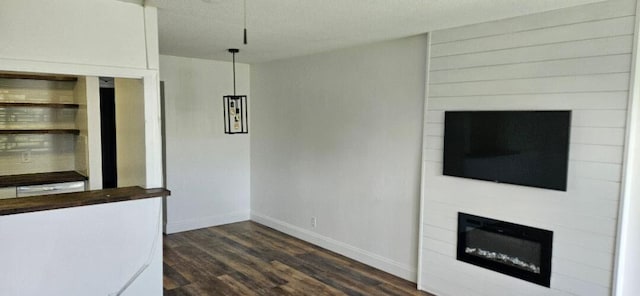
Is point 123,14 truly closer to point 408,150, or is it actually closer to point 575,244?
point 408,150

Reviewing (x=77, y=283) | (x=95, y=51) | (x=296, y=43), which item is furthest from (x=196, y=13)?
(x=77, y=283)

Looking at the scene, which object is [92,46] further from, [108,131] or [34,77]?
[108,131]

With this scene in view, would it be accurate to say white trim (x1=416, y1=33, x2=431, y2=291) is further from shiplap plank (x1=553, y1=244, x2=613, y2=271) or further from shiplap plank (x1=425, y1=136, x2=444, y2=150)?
shiplap plank (x1=553, y1=244, x2=613, y2=271)

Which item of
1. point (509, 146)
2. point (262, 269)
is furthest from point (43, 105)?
point (509, 146)

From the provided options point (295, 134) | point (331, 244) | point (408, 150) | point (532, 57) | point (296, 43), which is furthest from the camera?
point (295, 134)

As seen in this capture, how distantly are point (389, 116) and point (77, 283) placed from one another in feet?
9.63

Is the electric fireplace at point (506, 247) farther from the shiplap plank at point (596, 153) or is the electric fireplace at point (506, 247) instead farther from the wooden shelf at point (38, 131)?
the wooden shelf at point (38, 131)

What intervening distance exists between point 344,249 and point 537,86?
8.80ft

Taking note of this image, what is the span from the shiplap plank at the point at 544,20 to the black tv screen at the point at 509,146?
24.3 inches

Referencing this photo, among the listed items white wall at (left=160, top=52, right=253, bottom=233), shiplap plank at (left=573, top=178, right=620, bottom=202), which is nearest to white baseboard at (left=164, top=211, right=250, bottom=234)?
white wall at (left=160, top=52, right=253, bottom=233)

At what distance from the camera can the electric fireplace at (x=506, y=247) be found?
116 inches

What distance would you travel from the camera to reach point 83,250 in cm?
272

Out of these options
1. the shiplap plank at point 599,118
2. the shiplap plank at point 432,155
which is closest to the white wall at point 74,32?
the shiplap plank at point 432,155

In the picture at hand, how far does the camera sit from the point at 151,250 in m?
3.01
